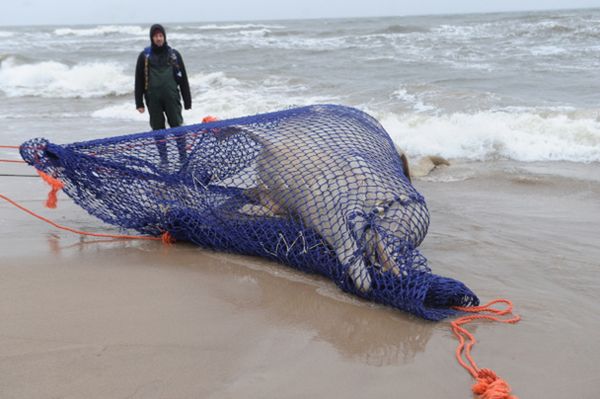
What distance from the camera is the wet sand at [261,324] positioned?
2604mm

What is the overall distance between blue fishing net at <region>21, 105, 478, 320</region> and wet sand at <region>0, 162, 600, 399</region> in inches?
6.9

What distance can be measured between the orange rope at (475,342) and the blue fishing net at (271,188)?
13.5 inches

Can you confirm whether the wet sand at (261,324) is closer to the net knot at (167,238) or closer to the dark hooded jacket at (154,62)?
the net knot at (167,238)

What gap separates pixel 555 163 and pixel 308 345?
5303 millimetres

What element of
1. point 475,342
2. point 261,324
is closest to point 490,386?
point 475,342

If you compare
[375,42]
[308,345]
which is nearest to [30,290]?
[308,345]

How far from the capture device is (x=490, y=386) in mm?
2529

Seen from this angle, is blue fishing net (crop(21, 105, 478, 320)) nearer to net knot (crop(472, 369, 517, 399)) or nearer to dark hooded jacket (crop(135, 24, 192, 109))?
net knot (crop(472, 369, 517, 399))

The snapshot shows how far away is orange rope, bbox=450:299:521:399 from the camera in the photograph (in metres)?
2.50

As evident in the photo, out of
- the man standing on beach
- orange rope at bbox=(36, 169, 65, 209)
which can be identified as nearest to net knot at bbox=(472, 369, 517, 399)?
orange rope at bbox=(36, 169, 65, 209)

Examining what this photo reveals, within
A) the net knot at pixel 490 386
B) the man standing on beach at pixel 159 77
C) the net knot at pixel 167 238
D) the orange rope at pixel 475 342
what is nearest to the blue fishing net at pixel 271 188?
the net knot at pixel 167 238

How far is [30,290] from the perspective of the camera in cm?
346

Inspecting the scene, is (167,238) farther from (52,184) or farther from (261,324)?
(261,324)

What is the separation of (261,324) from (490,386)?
113cm
